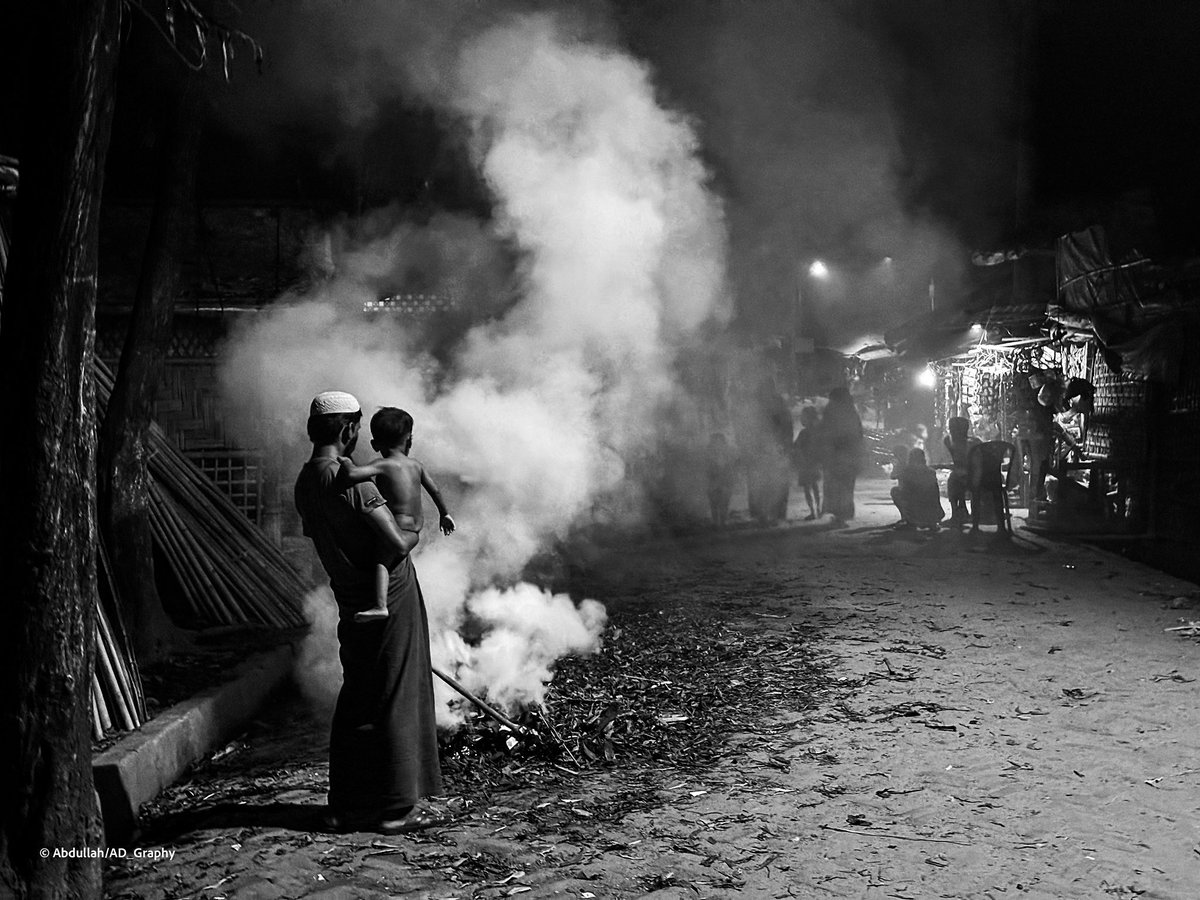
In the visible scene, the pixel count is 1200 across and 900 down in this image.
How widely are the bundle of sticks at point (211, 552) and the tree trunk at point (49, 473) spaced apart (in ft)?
12.7

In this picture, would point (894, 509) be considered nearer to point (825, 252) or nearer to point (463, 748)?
point (463, 748)

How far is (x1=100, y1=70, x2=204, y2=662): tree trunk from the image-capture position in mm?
6270

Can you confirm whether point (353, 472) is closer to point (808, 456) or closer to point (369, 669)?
point (369, 669)

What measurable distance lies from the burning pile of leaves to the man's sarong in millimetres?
620

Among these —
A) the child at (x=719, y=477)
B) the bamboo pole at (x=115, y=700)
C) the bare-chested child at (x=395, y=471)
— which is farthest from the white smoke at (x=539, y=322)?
the child at (x=719, y=477)

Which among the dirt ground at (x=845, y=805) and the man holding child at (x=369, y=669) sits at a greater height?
the man holding child at (x=369, y=669)

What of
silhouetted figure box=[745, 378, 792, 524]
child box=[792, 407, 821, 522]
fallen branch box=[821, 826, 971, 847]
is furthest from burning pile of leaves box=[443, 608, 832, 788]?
child box=[792, 407, 821, 522]

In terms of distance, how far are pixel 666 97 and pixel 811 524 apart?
24.9 feet

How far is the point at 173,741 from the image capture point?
488cm

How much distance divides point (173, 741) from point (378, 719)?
162 centimetres

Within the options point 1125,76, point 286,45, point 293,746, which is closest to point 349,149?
point 286,45

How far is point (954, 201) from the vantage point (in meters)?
21.3

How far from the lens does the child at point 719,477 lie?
14.4 m

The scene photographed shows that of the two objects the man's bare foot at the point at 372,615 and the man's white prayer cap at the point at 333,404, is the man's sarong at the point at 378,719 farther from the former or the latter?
the man's white prayer cap at the point at 333,404
